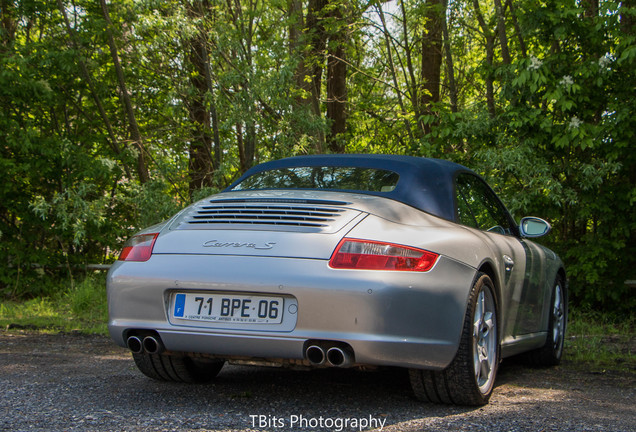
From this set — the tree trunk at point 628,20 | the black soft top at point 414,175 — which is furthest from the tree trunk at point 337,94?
the black soft top at point 414,175

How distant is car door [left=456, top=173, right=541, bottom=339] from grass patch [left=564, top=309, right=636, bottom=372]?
99cm

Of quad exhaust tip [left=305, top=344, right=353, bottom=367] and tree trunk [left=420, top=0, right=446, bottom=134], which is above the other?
tree trunk [left=420, top=0, right=446, bottom=134]

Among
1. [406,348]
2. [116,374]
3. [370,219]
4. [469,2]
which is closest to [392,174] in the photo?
[370,219]

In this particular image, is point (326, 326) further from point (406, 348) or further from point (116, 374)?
point (116, 374)

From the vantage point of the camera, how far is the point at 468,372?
3607 mm

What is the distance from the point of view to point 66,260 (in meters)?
10.5

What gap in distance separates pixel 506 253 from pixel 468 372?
110 centimetres

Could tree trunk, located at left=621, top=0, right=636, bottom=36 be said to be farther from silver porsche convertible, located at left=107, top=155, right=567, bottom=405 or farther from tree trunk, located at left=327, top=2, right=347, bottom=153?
tree trunk, located at left=327, top=2, right=347, bottom=153

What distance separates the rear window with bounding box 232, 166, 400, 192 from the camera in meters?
4.20

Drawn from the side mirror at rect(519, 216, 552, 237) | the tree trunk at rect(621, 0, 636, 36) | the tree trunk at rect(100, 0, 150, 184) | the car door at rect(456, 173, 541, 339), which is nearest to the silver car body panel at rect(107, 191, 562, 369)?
the car door at rect(456, 173, 541, 339)

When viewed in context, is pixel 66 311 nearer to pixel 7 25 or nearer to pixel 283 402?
pixel 7 25

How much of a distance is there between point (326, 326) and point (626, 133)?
19.0 ft

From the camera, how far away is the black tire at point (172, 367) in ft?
13.7

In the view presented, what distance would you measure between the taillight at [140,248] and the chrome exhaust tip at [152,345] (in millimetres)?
406
